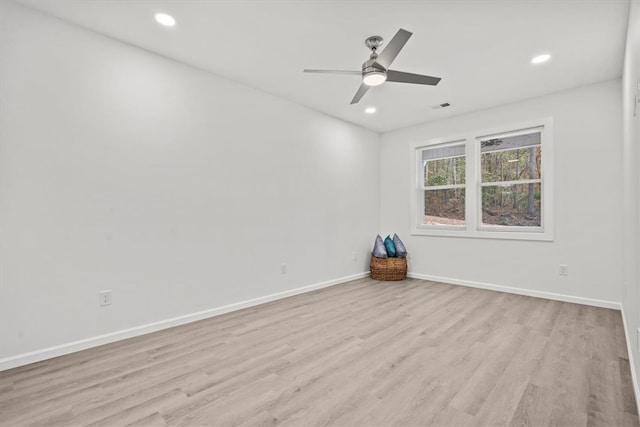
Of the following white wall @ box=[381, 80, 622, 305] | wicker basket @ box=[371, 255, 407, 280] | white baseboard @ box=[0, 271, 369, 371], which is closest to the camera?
white baseboard @ box=[0, 271, 369, 371]

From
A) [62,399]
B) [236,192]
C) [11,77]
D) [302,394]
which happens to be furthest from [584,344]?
[11,77]

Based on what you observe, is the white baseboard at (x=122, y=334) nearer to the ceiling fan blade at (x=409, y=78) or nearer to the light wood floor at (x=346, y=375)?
the light wood floor at (x=346, y=375)

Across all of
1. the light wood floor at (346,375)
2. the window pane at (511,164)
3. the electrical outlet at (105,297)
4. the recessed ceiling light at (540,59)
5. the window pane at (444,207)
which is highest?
the recessed ceiling light at (540,59)

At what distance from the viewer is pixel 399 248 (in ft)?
16.8

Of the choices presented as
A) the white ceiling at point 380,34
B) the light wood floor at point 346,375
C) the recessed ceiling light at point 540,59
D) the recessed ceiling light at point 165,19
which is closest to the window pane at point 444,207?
the white ceiling at point 380,34

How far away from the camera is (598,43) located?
2.76 m

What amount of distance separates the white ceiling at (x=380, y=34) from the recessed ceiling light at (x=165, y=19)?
0.05m

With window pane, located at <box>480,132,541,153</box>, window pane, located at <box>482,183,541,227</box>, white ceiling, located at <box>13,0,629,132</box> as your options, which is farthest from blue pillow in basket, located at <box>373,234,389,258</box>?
white ceiling, located at <box>13,0,629,132</box>

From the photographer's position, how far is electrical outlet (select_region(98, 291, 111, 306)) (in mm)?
2584

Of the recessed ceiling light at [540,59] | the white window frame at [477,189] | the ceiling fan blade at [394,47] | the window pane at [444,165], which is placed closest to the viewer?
the ceiling fan blade at [394,47]

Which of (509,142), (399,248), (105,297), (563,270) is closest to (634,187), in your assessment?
(563,270)

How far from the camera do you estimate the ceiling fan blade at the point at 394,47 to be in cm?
212

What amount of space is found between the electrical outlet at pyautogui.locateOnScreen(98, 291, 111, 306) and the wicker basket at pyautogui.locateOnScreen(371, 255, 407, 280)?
3.66 m

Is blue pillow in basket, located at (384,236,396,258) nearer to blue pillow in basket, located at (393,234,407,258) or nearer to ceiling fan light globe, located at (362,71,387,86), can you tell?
blue pillow in basket, located at (393,234,407,258)
